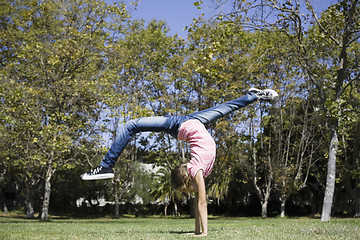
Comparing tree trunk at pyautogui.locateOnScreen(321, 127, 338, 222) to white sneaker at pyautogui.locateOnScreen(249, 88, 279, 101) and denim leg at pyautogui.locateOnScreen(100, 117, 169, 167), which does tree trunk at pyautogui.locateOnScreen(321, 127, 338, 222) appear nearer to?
white sneaker at pyautogui.locateOnScreen(249, 88, 279, 101)

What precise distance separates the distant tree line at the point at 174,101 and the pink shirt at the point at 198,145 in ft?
17.8

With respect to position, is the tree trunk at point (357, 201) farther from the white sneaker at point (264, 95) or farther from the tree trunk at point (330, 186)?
the white sneaker at point (264, 95)

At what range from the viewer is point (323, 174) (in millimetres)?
30688

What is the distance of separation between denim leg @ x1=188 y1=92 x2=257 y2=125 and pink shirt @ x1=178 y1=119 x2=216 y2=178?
0.24m

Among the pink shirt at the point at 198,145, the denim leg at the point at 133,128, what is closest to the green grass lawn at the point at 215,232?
the pink shirt at the point at 198,145

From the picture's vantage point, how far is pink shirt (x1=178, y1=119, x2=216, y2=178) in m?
6.18

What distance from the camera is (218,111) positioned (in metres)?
6.78

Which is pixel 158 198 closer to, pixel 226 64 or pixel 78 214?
pixel 78 214

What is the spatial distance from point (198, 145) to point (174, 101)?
69.7ft

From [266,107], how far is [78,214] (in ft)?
63.7

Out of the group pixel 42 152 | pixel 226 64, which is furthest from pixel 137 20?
pixel 42 152

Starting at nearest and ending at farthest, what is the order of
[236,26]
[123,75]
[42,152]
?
[236,26]
[42,152]
[123,75]

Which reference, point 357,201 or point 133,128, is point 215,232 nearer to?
point 133,128

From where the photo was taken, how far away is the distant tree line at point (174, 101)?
1494 cm
